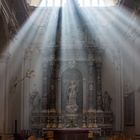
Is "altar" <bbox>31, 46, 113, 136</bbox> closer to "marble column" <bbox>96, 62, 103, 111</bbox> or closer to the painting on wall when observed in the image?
"marble column" <bbox>96, 62, 103, 111</bbox>

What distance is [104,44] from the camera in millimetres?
23984

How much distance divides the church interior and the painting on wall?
146mm

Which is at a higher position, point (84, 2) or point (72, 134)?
point (84, 2)

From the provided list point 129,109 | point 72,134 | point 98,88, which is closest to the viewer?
point 72,134

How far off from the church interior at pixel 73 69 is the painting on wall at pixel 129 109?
15cm

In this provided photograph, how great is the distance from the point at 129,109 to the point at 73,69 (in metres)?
4.43

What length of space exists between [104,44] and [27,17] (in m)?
4.60

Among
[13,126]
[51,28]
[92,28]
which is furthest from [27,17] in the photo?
[13,126]

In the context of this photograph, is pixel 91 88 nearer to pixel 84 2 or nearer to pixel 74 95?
pixel 74 95

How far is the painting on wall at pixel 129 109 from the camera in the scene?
19891 mm

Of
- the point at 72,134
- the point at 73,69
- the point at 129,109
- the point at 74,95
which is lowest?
the point at 72,134

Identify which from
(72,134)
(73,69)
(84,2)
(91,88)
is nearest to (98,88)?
(91,88)

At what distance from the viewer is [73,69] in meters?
23.9

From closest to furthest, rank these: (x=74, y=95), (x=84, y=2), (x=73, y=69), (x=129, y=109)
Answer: (x=129, y=109) < (x=74, y=95) < (x=73, y=69) < (x=84, y=2)
